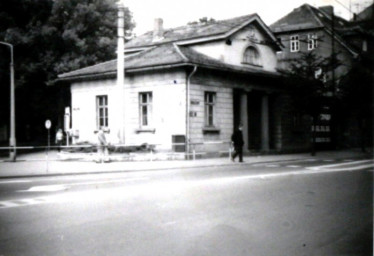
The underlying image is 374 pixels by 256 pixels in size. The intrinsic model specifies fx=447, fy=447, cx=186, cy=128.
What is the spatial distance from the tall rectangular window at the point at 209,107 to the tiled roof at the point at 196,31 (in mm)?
3845

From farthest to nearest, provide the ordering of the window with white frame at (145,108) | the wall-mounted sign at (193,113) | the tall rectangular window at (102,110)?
the tall rectangular window at (102,110), the window with white frame at (145,108), the wall-mounted sign at (193,113)

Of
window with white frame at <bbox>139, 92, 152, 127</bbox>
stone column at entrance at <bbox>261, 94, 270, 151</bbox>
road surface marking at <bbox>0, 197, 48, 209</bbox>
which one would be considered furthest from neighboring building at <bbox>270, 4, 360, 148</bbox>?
road surface marking at <bbox>0, 197, 48, 209</bbox>

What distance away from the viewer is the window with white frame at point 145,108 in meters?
25.3

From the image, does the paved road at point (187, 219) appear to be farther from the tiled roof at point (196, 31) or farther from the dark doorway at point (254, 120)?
the dark doorway at point (254, 120)

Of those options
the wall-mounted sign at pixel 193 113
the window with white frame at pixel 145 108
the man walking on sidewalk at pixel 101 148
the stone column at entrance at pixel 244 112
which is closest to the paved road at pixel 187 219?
the man walking on sidewalk at pixel 101 148

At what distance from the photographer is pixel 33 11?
730cm

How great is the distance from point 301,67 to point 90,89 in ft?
42.1

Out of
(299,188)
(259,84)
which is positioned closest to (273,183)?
(299,188)

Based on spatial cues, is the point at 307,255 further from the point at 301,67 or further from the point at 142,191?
the point at 301,67

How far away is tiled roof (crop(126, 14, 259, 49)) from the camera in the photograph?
2631 cm

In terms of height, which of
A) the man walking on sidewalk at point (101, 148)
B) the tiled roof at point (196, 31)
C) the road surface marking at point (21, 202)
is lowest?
the road surface marking at point (21, 202)

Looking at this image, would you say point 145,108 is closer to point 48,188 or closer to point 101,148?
point 101,148

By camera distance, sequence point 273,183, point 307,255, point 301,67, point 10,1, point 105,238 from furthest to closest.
A: point 301,67 → point 273,183 → point 10,1 → point 105,238 → point 307,255

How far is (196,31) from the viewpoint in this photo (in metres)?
27.4
